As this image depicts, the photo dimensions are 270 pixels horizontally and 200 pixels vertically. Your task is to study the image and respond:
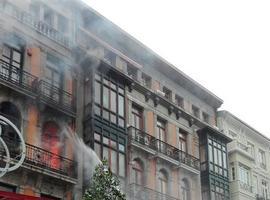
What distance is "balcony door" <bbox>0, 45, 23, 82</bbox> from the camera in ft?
80.6

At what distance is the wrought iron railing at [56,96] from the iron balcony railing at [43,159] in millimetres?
2344

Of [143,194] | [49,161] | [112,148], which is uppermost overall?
[112,148]

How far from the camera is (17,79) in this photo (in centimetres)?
2495

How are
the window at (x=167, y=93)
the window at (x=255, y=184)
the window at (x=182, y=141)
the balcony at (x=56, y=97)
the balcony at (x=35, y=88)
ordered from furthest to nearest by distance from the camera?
the window at (x=255, y=184)
the window at (x=167, y=93)
the window at (x=182, y=141)
the balcony at (x=56, y=97)
the balcony at (x=35, y=88)

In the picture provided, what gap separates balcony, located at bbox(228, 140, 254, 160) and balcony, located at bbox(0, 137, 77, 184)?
1554 centimetres

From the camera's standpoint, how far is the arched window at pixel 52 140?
996 inches

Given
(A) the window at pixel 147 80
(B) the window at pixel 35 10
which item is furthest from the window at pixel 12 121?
(A) the window at pixel 147 80

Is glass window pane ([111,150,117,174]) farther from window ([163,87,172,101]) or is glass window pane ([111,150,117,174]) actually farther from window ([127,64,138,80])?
window ([163,87,172,101])

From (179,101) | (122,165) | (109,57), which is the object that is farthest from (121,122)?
(179,101)

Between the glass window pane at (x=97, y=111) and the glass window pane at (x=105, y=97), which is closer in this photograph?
the glass window pane at (x=97, y=111)

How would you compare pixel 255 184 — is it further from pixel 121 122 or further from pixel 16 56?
pixel 16 56

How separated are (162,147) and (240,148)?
9.67m

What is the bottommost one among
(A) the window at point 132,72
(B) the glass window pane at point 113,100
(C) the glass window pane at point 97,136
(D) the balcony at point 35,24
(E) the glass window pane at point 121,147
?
(E) the glass window pane at point 121,147

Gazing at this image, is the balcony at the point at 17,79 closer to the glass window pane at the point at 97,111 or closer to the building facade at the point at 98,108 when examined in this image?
the building facade at the point at 98,108
